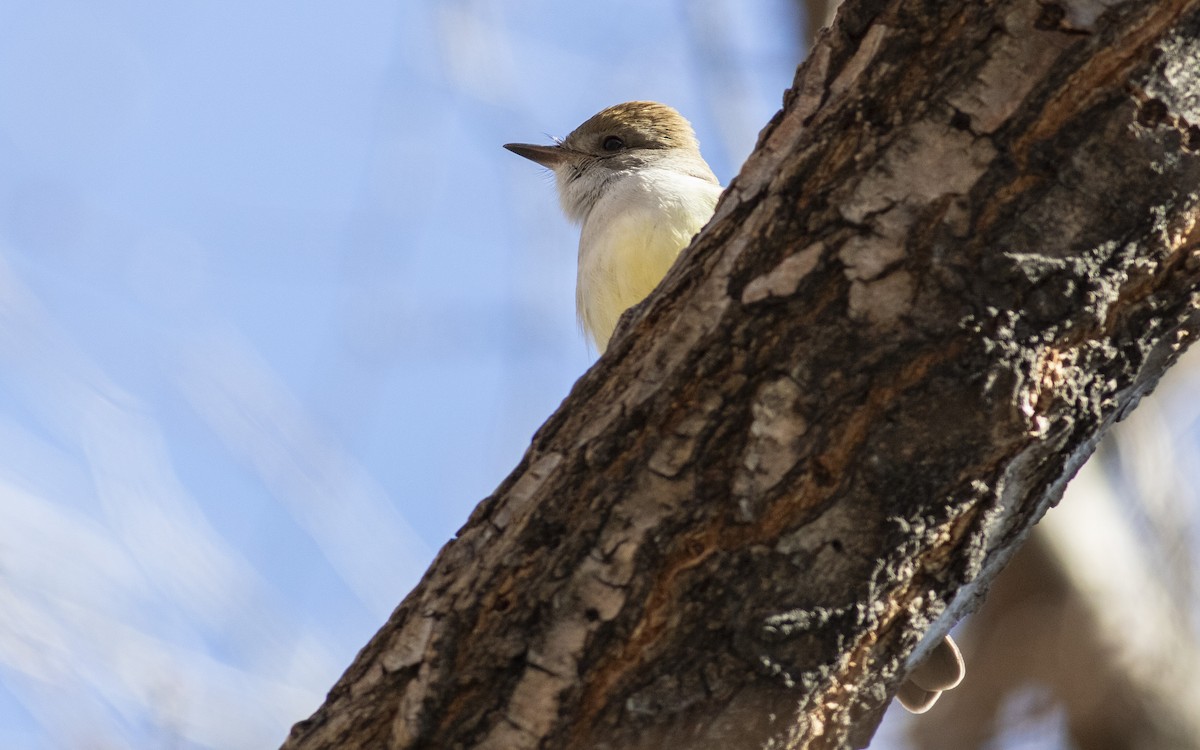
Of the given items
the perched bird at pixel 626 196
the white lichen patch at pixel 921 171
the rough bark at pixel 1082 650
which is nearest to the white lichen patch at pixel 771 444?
the white lichen patch at pixel 921 171

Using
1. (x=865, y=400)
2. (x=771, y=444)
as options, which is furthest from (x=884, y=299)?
(x=771, y=444)

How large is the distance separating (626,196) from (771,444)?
3.52 m

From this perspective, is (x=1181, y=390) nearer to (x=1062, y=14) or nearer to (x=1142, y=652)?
(x=1142, y=652)

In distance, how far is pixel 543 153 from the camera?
21.5ft

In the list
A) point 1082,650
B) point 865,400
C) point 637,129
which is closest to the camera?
point 865,400

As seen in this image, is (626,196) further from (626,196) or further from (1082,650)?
(1082,650)

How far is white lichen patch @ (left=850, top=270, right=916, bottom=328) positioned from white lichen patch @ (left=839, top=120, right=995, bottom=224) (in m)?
0.11

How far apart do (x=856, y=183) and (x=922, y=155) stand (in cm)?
11

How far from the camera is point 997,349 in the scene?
1.96 meters

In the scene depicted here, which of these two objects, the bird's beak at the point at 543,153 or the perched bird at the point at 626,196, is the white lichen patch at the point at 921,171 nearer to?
the perched bird at the point at 626,196

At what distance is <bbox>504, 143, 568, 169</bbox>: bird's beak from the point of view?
6.50 m

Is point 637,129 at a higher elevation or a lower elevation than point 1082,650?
higher

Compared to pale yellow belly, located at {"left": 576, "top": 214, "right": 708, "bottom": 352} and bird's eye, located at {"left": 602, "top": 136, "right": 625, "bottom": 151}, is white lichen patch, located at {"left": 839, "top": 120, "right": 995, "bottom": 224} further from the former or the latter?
bird's eye, located at {"left": 602, "top": 136, "right": 625, "bottom": 151}

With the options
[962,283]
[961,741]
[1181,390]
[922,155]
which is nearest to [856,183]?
[922,155]
